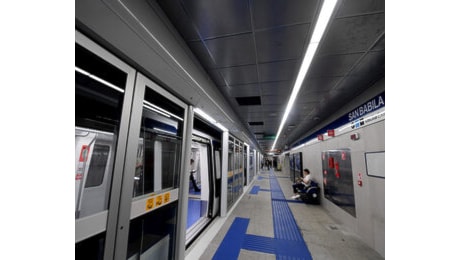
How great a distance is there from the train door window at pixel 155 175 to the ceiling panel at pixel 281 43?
4.42 feet

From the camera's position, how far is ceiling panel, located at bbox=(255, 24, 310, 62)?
1.76 meters

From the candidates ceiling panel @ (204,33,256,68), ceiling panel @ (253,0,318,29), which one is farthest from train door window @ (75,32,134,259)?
ceiling panel @ (253,0,318,29)

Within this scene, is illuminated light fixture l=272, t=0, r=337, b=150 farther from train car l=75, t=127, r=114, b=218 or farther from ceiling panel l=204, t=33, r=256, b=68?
train car l=75, t=127, r=114, b=218

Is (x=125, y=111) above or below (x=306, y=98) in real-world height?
below

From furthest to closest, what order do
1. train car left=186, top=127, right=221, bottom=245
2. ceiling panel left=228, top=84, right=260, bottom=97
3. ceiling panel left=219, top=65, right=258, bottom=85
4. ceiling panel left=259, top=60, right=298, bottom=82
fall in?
train car left=186, top=127, right=221, bottom=245 < ceiling panel left=228, top=84, right=260, bottom=97 < ceiling panel left=219, top=65, right=258, bottom=85 < ceiling panel left=259, top=60, right=298, bottom=82

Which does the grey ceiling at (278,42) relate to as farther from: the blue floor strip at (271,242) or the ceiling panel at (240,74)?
the blue floor strip at (271,242)

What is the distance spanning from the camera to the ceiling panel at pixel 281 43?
1.76 m

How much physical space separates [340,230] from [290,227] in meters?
1.21

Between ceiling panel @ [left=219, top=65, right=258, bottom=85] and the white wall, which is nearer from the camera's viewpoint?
ceiling panel @ [left=219, top=65, right=258, bottom=85]

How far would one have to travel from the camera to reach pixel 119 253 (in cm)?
129

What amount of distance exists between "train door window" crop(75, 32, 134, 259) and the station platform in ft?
7.36

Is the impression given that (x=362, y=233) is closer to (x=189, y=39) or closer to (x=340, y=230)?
(x=340, y=230)

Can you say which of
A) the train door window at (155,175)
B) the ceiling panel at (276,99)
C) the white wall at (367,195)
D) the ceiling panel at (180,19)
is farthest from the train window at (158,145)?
the white wall at (367,195)
